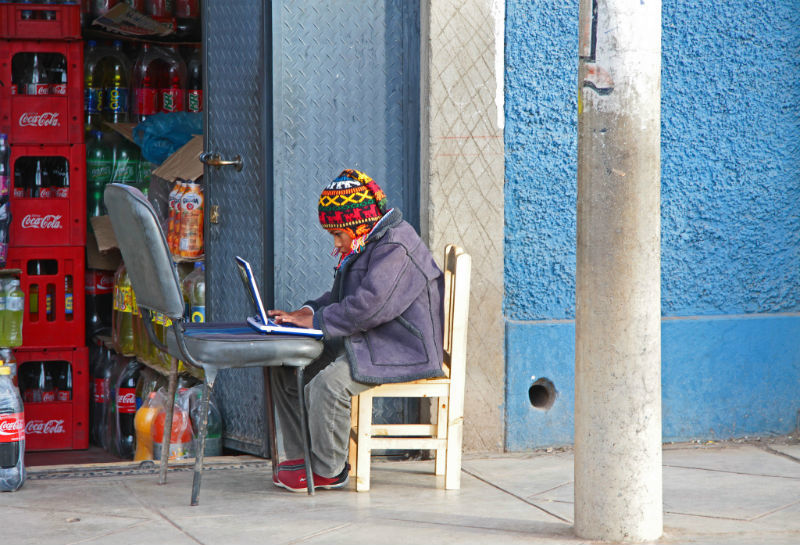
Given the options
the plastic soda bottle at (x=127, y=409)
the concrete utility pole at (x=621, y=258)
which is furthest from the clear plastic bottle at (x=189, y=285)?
the concrete utility pole at (x=621, y=258)

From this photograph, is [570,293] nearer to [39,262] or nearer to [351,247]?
[351,247]

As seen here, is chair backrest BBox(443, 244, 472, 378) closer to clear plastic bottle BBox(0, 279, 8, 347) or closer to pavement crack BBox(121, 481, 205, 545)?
pavement crack BBox(121, 481, 205, 545)

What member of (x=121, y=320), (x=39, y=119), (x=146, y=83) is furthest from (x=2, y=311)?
(x=146, y=83)

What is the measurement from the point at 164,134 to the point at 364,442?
8.47ft

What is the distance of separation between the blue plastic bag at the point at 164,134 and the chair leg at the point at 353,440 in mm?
2367

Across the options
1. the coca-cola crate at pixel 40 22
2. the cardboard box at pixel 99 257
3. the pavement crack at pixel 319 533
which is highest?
the coca-cola crate at pixel 40 22

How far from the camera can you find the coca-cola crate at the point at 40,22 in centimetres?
610

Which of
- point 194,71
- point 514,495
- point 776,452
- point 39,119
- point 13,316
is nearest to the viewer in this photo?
point 514,495

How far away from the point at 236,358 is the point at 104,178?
3025 millimetres

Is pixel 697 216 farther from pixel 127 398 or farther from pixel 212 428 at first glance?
pixel 127 398

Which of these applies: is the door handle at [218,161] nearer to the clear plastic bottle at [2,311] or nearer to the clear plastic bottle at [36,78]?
the clear plastic bottle at [2,311]

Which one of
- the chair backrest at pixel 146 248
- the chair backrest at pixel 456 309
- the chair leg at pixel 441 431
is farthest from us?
the chair leg at pixel 441 431

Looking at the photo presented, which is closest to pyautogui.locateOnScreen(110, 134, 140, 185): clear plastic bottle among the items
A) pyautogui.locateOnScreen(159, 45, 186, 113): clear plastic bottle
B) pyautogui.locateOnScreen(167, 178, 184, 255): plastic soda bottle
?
pyautogui.locateOnScreen(159, 45, 186, 113): clear plastic bottle

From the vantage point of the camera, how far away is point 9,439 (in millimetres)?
4324
